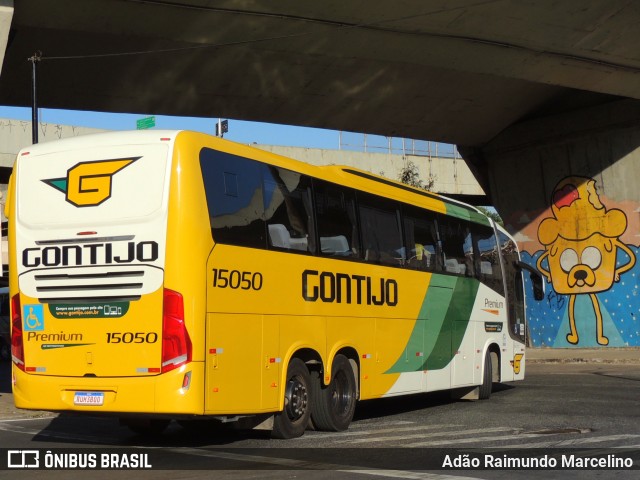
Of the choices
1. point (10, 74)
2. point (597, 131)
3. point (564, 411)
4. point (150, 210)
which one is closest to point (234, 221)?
point (150, 210)

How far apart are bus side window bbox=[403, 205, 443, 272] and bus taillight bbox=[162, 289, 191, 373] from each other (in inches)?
210

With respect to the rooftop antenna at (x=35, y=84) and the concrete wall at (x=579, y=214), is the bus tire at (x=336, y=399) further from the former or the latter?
the concrete wall at (x=579, y=214)

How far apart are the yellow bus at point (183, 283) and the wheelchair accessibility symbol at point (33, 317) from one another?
0.02 meters

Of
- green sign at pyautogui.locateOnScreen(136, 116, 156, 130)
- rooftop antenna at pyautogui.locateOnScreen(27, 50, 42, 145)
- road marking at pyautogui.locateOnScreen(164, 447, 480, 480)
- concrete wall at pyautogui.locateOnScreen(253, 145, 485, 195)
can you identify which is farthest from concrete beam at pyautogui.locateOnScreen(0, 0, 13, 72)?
green sign at pyautogui.locateOnScreen(136, 116, 156, 130)

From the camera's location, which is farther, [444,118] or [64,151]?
[444,118]

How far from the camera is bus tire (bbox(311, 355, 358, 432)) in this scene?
12539 mm

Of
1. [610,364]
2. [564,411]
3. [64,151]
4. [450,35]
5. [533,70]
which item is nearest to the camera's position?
[64,151]

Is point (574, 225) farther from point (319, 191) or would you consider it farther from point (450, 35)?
point (319, 191)

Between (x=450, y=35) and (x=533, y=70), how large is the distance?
326 centimetres

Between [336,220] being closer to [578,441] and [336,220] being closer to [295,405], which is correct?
[295,405]

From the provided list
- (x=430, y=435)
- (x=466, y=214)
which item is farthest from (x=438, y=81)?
(x=430, y=435)

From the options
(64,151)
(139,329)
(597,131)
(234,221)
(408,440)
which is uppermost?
(597,131)

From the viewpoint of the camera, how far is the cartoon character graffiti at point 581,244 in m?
30.8

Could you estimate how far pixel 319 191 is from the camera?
42.2 feet
